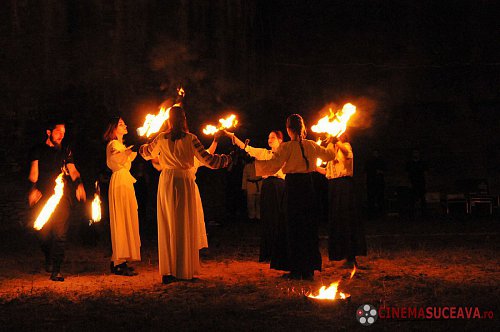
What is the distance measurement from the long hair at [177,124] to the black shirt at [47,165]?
1.76 metres

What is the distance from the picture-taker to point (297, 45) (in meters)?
20.4

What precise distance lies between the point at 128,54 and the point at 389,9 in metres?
8.70

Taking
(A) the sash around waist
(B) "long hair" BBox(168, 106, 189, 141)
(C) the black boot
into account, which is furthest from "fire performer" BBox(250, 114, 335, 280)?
(C) the black boot

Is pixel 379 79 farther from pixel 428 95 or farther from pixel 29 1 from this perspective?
pixel 29 1

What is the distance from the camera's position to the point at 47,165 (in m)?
8.53

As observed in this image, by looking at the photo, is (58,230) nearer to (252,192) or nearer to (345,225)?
(345,225)

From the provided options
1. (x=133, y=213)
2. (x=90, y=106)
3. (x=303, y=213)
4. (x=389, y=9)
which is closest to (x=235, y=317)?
(x=303, y=213)

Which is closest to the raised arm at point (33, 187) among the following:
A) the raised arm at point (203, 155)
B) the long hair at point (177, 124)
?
the long hair at point (177, 124)

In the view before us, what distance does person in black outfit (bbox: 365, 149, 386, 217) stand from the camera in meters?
18.0

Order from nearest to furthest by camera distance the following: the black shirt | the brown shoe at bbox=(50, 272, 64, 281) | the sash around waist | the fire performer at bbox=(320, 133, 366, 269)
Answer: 1. the sash around waist
2. the brown shoe at bbox=(50, 272, 64, 281)
3. the black shirt
4. the fire performer at bbox=(320, 133, 366, 269)

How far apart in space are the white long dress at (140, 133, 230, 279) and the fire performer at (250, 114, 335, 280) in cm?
93

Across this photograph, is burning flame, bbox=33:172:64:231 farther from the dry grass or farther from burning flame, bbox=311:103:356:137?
burning flame, bbox=311:103:356:137

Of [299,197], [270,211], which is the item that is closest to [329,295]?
[299,197]

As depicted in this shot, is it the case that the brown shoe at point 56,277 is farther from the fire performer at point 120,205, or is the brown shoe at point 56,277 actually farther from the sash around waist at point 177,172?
the sash around waist at point 177,172
